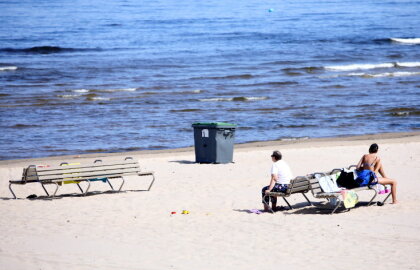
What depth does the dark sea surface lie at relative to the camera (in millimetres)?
22422

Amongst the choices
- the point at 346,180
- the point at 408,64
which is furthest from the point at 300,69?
the point at 346,180

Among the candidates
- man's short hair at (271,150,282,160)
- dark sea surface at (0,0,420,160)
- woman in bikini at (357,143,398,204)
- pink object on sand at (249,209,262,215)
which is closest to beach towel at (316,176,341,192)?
woman in bikini at (357,143,398,204)

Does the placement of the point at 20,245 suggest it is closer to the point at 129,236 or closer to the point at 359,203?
the point at 129,236

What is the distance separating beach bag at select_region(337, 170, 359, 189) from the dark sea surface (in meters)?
9.03

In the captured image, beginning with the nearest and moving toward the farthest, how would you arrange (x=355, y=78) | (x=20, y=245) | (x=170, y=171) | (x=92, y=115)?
(x=20, y=245) → (x=170, y=171) → (x=92, y=115) → (x=355, y=78)

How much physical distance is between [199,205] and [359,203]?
7.96 ft

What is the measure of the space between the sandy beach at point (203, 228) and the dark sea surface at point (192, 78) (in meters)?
6.82

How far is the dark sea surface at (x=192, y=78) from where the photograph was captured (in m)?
22.4

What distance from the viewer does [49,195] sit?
12.7m

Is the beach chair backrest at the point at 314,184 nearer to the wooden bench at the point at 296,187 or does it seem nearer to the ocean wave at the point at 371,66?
the wooden bench at the point at 296,187

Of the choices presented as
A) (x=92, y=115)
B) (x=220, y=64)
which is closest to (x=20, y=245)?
(x=92, y=115)

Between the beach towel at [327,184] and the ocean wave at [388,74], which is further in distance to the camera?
the ocean wave at [388,74]

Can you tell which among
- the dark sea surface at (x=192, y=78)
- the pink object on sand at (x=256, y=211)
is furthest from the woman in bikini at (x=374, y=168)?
the dark sea surface at (x=192, y=78)

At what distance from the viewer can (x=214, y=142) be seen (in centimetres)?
1553
